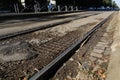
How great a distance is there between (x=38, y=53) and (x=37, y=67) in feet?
3.68

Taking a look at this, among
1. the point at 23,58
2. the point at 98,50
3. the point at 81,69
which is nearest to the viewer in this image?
the point at 81,69

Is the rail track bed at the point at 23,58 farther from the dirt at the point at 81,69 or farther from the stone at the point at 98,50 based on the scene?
the stone at the point at 98,50

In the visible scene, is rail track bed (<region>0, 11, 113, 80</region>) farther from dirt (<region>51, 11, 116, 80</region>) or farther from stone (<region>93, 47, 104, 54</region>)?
stone (<region>93, 47, 104, 54</region>)

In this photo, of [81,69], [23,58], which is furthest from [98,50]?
[23,58]

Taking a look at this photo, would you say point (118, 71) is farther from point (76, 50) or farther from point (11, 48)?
point (11, 48)

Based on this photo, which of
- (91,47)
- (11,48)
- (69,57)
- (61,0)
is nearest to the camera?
A: (69,57)

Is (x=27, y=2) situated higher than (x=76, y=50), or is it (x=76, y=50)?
(x=27, y=2)

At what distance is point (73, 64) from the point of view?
4832mm

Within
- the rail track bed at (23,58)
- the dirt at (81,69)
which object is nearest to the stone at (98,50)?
the dirt at (81,69)

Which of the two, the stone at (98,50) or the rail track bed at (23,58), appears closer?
the rail track bed at (23,58)

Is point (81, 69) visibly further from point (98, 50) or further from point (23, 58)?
point (98, 50)

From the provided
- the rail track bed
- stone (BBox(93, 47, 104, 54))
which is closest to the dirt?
the rail track bed

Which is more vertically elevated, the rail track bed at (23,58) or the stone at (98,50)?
the rail track bed at (23,58)

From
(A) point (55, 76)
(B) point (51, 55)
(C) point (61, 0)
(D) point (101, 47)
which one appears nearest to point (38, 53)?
(B) point (51, 55)
